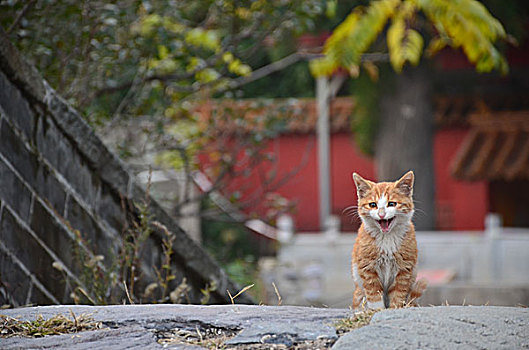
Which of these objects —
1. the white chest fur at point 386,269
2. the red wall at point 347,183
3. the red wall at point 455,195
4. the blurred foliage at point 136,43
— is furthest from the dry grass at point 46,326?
the red wall at point 455,195

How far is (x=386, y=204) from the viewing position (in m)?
1.90

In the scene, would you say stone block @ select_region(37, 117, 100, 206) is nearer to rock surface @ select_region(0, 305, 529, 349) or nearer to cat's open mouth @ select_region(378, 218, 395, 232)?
rock surface @ select_region(0, 305, 529, 349)

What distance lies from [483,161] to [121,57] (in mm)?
8271

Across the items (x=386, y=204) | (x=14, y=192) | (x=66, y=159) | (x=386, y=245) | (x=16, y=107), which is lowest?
(x=386, y=245)

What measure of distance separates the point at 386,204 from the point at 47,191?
1543 mm

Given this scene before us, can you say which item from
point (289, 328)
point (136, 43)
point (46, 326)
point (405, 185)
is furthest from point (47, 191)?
point (136, 43)

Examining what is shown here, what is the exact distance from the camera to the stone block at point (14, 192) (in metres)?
Result: 2.73

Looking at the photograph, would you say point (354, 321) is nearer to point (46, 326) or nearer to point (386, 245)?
point (386, 245)

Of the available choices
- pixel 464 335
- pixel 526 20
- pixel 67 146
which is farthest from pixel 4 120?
pixel 526 20

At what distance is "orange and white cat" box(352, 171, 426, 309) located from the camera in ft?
6.30

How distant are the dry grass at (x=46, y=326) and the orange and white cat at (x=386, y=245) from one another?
0.73m

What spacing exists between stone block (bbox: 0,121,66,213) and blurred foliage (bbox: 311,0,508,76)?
266cm

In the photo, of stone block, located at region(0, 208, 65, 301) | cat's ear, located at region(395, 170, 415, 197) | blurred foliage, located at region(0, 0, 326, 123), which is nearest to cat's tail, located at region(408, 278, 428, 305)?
cat's ear, located at region(395, 170, 415, 197)

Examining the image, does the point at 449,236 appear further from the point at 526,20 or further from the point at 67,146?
the point at 67,146
